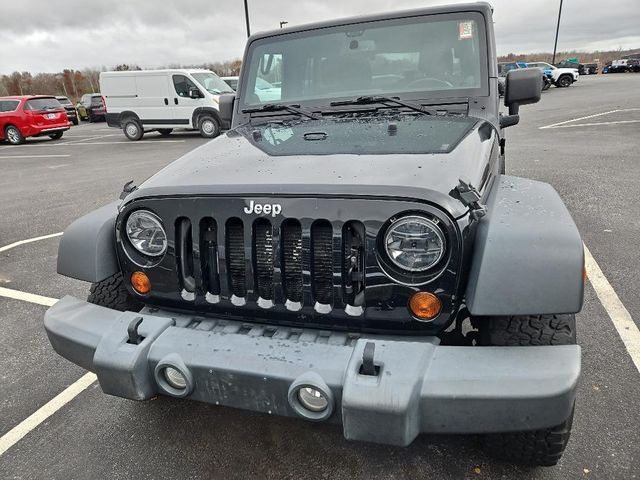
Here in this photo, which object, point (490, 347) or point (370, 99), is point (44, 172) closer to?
point (370, 99)

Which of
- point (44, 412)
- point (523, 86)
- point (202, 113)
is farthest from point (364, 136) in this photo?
point (202, 113)

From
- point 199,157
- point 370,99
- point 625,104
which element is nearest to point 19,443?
point 199,157

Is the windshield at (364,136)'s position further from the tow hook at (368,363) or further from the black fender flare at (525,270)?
the tow hook at (368,363)

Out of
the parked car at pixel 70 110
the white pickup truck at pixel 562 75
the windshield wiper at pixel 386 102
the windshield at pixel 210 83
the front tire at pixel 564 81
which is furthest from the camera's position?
the front tire at pixel 564 81

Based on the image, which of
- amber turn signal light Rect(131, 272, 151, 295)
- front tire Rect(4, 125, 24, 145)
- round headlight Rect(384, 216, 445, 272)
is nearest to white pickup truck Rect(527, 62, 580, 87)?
front tire Rect(4, 125, 24, 145)

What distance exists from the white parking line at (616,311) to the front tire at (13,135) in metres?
19.3

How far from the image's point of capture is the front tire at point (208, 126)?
15.1m

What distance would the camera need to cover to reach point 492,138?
2703 millimetres

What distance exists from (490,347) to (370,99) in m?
1.79

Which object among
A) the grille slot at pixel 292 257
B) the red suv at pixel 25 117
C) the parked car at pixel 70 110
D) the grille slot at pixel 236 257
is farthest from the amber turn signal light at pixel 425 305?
the parked car at pixel 70 110

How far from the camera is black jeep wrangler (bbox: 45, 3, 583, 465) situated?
1.65 m

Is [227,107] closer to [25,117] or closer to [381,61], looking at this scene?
[381,61]

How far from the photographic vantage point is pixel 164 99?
15.5 metres

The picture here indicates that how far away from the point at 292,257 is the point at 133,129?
16256mm
